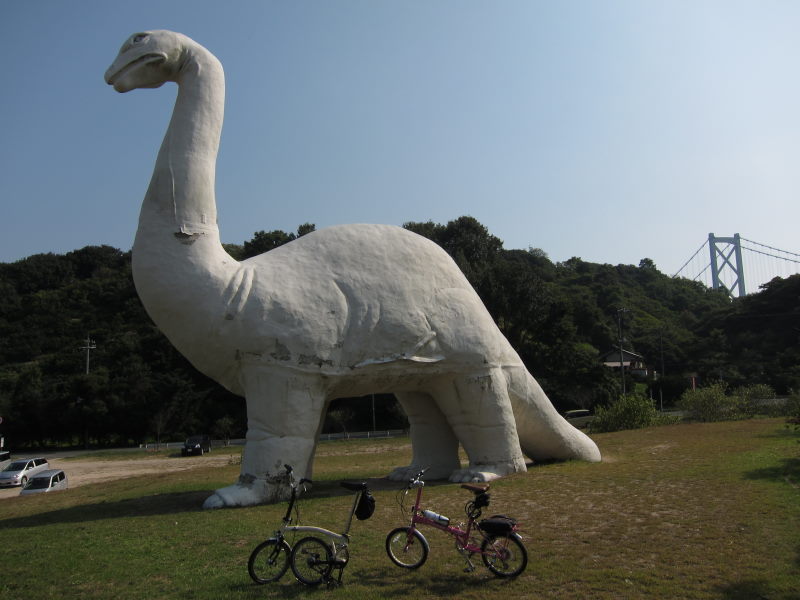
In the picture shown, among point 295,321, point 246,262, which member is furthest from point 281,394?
point 246,262

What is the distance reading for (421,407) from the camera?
11422 mm

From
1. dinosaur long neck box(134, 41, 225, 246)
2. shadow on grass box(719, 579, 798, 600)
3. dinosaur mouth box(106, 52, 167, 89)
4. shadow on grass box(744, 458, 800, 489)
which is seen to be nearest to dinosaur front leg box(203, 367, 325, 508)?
dinosaur long neck box(134, 41, 225, 246)

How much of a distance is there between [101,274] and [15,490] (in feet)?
129

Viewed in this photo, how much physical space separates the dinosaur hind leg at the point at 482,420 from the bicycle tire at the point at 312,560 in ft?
16.5

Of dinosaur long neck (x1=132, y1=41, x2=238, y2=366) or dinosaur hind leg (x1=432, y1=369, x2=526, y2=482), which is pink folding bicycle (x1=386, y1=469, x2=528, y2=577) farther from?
dinosaur hind leg (x1=432, y1=369, x2=526, y2=482)

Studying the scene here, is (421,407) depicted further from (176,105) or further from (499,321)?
(499,321)

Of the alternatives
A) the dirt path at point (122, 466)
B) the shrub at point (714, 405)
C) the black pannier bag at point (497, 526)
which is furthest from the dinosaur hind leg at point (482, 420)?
the shrub at point (714, 405)

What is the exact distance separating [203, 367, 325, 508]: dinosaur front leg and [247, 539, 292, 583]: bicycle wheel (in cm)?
285

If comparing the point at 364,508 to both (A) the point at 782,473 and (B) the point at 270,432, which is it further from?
(A) the point at 782,473

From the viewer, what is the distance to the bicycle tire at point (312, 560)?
513cm

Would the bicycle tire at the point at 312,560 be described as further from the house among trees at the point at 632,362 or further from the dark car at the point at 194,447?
the house among trees at the point at 632,362

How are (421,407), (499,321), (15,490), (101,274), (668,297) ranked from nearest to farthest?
(421,407), (15,490), (499,321), (101,274), (668,297)

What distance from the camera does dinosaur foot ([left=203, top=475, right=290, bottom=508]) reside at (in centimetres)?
840

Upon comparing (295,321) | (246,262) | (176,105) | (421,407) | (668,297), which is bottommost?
(421,407)
